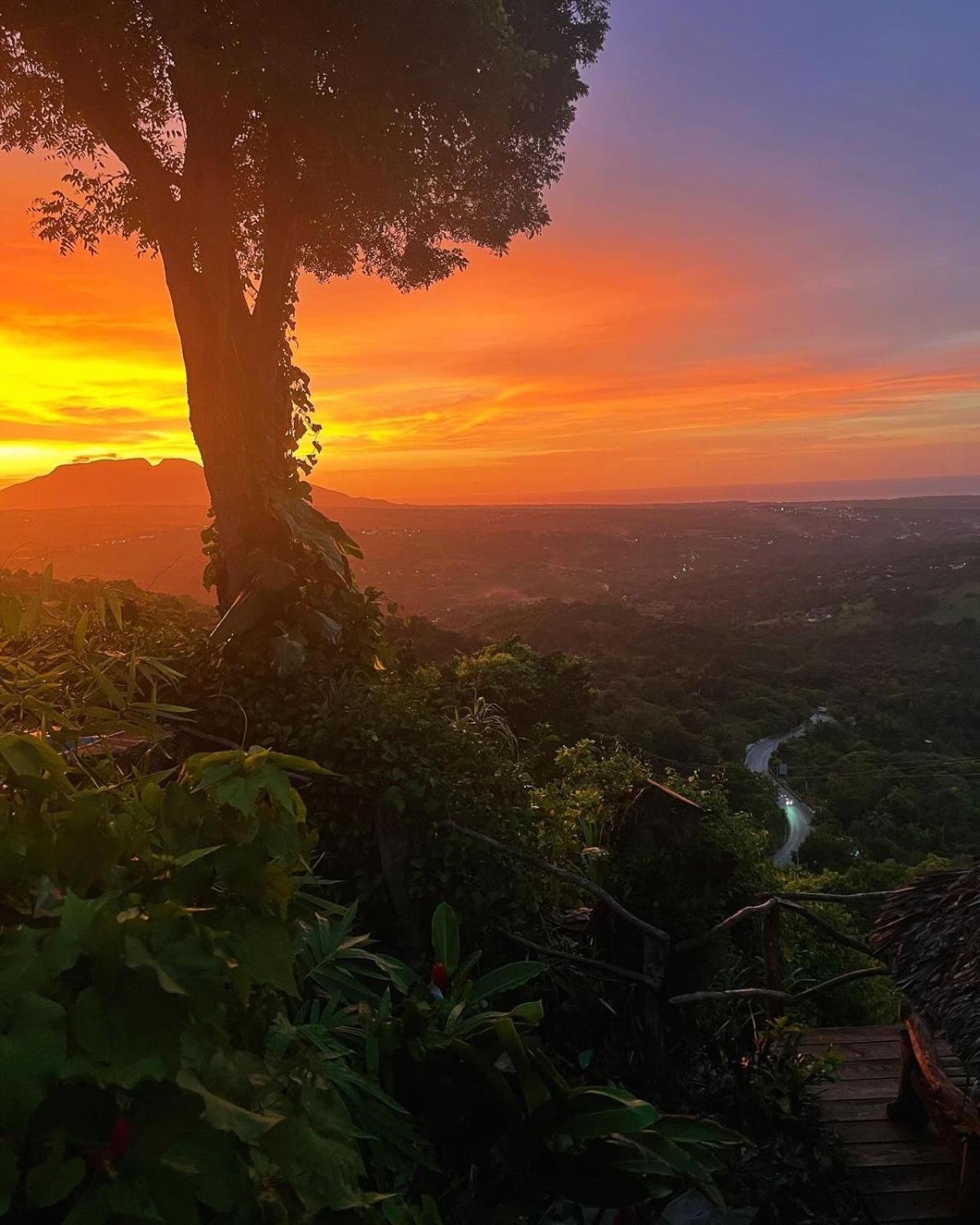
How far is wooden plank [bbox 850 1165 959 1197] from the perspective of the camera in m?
3.34

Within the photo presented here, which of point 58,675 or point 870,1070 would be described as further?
point 870,1070

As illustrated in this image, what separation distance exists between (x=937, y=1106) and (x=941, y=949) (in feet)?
2.07

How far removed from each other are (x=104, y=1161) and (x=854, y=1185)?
354 cm

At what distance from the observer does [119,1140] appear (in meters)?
0.97

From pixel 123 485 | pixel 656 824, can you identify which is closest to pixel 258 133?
pixel 656 824

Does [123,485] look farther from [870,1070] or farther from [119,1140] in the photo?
[119,1140]

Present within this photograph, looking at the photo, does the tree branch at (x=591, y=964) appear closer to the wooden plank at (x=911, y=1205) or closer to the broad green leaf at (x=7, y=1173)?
the wooden plank at (x=911, y=1205)

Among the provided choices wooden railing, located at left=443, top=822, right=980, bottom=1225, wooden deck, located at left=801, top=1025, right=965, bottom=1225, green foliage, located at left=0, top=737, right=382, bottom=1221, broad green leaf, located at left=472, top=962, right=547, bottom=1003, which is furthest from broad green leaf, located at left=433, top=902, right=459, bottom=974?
wooden deck, located at left=801, top=1025, right=965, bottom=1225

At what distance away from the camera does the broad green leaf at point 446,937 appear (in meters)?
2.55

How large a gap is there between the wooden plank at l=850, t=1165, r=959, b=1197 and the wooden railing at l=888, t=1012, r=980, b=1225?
0.41ft

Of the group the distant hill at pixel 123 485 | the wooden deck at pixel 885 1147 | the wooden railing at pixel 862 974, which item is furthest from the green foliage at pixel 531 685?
the wooden railing at pixel 862 974

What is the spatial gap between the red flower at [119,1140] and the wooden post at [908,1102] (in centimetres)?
390

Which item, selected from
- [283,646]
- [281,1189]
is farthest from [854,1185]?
[283,646]

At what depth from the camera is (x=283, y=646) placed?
4.60 meters
